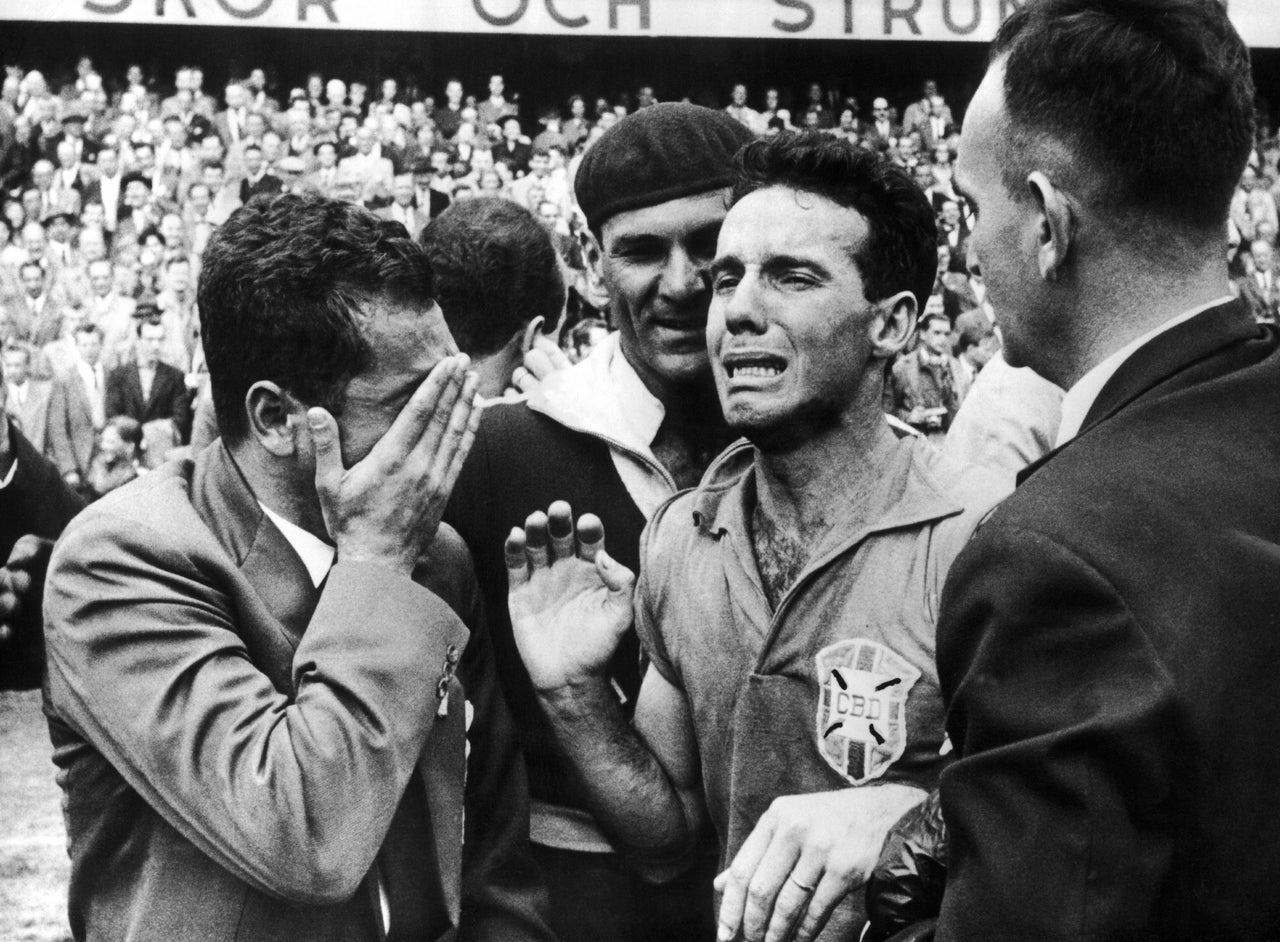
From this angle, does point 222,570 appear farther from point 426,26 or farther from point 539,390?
point 426,26

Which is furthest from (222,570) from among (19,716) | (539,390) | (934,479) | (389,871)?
(19,716)

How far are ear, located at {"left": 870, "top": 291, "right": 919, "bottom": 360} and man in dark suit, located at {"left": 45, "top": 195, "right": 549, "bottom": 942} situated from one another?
1.71 feet

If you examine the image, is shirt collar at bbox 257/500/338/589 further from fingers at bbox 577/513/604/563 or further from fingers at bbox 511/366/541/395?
fingers at bbox 511/366/541/395

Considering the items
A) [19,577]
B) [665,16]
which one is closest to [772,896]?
[19,577]

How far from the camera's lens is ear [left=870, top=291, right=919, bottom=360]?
1617mm

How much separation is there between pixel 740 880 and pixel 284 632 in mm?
617

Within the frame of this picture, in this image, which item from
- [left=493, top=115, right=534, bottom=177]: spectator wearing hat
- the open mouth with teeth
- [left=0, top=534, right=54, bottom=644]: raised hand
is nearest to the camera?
the open mouth with teeth

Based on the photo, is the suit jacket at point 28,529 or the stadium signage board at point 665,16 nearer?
the suit jacket at point 28,529

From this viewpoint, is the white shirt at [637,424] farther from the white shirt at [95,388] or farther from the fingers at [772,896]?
the white shirt at [95,388]

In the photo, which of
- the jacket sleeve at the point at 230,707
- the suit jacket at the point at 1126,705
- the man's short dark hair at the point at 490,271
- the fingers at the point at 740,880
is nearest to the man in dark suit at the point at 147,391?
the man's short dark hair at the point at 490,271

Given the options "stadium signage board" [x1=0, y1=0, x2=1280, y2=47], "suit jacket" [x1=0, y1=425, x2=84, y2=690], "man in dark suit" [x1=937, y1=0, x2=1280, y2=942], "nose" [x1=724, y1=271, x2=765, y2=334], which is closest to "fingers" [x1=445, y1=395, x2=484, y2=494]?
"nose" [x1=724, y1=271, x2=765, y2=334]

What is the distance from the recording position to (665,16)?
293 cm

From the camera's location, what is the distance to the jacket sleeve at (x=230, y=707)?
1.33 m

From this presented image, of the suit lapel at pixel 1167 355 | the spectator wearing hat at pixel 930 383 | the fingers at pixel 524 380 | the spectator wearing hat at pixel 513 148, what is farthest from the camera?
the spectator wearing hat at pixel 930 383
